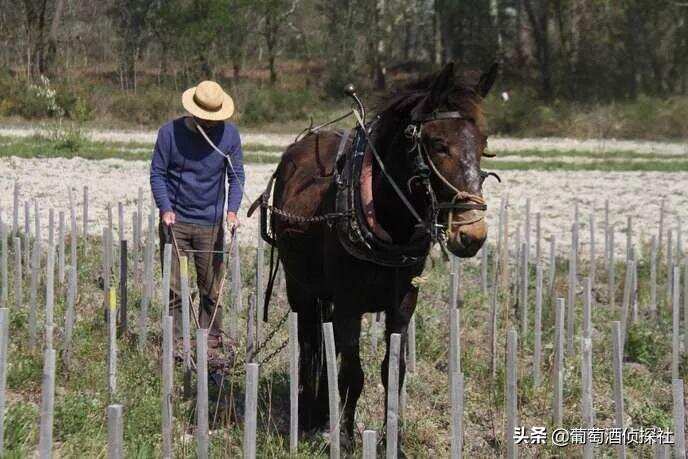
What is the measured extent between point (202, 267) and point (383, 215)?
193 centimetres

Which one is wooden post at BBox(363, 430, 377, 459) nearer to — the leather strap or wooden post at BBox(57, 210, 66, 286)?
the leather strap

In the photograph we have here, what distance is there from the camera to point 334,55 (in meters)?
38.1

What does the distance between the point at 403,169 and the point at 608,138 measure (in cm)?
2524

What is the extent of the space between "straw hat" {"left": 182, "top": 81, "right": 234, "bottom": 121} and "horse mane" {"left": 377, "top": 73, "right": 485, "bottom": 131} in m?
1.50

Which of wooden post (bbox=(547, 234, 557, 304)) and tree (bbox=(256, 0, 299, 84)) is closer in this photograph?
wooden post (bbox=(547, 234, 557, 304))

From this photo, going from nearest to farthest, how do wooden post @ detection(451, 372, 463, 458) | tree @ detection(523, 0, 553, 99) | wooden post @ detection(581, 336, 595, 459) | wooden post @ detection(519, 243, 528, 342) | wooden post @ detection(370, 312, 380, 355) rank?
wooden post @ detection(451, 372, 463, 458) < wooden post @ detection(581, 336, 595, 459) < wooden post @ detection(370, 312, 380, 355) < wooden post @ detection(519, 243, 528, 342) < tree @ detection(523, 0, 553, 99)

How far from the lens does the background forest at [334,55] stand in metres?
29.8

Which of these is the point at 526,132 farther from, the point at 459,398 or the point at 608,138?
the point at 459,398

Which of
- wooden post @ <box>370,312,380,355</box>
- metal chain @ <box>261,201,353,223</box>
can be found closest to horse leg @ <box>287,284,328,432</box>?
metal chain @ <box>261,201,353,223</box>

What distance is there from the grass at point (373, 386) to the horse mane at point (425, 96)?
0.92 m

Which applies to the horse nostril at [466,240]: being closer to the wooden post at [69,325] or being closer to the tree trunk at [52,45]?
the wooden post at [69,325]

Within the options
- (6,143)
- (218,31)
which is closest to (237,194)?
(6,143)

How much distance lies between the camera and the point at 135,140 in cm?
2234

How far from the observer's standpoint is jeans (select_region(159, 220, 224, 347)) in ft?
21.7
